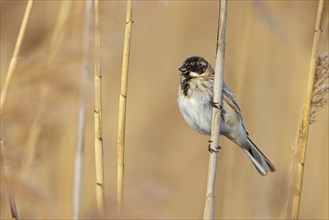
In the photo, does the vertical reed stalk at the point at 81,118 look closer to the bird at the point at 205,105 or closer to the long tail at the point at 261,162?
the bird at the point at 205,105

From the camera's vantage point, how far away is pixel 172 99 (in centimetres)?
352

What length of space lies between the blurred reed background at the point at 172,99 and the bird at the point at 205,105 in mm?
119

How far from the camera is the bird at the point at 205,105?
2416 mm

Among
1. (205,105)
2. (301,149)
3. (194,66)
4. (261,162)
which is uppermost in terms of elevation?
(194,66)

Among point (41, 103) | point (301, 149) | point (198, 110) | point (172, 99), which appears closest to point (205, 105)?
point (198, 110)

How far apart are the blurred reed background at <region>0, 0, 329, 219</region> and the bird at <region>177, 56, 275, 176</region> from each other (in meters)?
0.12

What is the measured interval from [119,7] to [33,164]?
751 mm

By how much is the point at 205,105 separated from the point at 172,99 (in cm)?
112

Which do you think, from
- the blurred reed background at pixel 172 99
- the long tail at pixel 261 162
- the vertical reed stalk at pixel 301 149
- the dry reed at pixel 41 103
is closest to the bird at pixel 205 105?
the long tail at pixel 261 162

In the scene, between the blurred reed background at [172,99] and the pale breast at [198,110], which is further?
the pale breast at [198,110]

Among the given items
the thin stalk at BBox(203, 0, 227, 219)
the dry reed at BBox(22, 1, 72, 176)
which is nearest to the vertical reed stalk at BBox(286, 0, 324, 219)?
the thin stalk at BBox(203, 0, 227, 219)

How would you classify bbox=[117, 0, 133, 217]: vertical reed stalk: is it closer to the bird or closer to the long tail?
the bird

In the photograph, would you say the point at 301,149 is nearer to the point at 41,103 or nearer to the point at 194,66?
the point at 194,66

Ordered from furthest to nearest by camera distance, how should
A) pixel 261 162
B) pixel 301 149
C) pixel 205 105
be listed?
pixel 261 162, pixel 205 105, pixel 301 149
